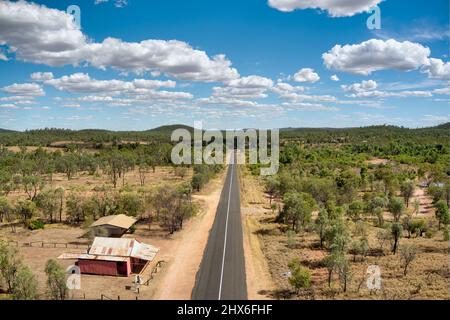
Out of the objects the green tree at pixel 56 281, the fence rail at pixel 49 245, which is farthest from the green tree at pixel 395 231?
the fence rail at pixel 49 245

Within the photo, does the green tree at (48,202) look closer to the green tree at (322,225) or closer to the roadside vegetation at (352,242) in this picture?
the roadside vegetation at (352,242)

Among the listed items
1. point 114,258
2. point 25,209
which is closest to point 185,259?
point 114,258

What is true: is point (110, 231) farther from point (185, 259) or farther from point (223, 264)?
point (223, 264)

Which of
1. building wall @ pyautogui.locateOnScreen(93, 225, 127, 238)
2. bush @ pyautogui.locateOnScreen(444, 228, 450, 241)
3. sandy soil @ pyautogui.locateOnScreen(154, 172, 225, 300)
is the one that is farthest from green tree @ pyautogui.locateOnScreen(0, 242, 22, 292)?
bush @ pyautogui.locateOnScreen(444, 228, 450, 241)

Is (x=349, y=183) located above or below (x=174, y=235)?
above
